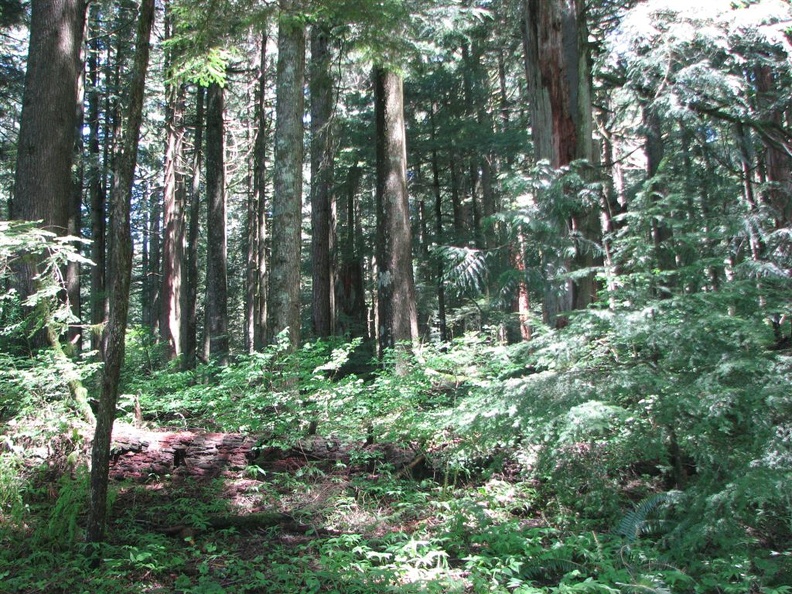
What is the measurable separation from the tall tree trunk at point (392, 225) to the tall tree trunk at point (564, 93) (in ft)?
11.8

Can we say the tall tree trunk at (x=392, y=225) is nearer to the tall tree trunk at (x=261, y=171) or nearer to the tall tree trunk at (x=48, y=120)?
the tall tree trunk at (x=48, y=120)

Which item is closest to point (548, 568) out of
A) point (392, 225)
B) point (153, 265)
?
point (392, 225)

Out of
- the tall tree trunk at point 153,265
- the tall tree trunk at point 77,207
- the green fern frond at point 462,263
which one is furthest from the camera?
the tall tree trunk at point 153,265

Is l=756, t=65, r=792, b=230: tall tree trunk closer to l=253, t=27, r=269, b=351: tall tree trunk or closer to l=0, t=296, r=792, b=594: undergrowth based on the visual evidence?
l=0, t=296, r=792, b=594: undergrowth

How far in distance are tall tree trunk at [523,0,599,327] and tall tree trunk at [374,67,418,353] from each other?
361 cm

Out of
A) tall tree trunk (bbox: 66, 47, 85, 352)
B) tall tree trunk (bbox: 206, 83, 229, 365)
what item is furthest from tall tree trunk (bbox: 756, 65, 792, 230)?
tall tree trunk (bbox: 66, 47, 85, 352)

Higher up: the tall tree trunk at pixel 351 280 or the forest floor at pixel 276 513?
the tall tree trunk at pixel 351 280

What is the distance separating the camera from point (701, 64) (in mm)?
5922

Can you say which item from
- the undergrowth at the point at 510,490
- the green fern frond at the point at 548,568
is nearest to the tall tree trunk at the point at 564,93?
the undergrowth at the point at 510,490

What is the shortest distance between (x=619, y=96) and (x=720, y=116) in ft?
4.85

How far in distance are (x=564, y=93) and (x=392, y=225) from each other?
4.15m

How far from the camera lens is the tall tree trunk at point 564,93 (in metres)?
6.44

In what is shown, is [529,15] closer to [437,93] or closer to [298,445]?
[298,445]

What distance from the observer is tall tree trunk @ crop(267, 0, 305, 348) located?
838cm
